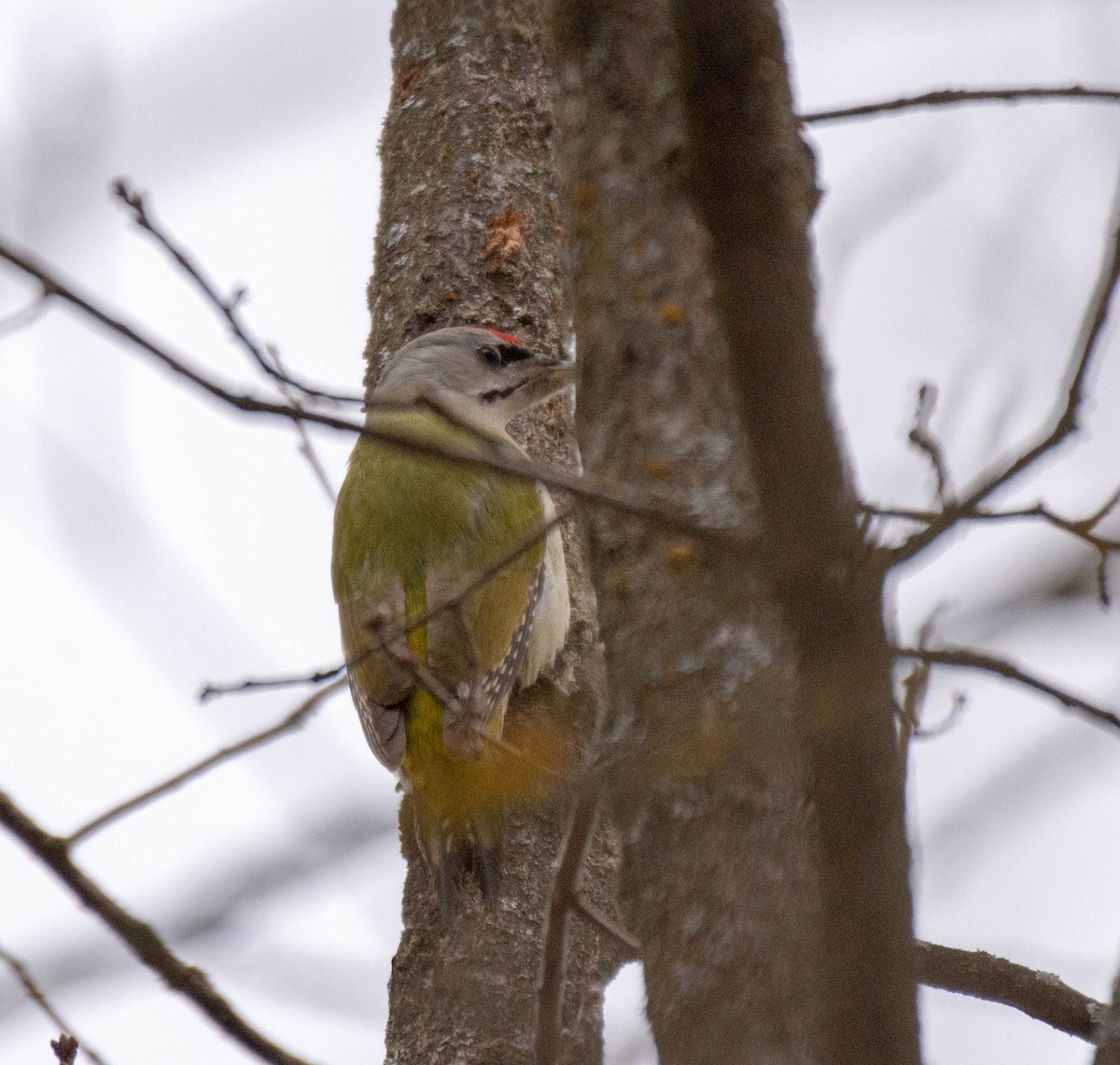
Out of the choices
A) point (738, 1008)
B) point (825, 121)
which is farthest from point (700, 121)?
point (825, 121)

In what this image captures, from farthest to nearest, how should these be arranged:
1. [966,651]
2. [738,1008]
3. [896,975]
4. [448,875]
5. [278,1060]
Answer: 1. [448,875]
2. [278,1060]
3. [738,1008]
4. [966,651]
5. [896,975]

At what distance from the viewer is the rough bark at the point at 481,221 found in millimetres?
3643

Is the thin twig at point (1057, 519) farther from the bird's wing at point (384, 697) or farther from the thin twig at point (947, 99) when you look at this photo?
the bird's wing at point (384, 697)

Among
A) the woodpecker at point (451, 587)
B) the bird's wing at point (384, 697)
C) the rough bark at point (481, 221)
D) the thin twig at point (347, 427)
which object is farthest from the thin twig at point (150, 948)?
the bird's wing at point (384, 697)

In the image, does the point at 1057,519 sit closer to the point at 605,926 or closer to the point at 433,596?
the point at 605,926

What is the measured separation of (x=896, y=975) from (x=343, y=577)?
11.1ft

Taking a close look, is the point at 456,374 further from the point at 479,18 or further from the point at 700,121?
the point at 700,121

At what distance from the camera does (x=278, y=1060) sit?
1762 millimetres

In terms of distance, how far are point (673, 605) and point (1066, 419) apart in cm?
53

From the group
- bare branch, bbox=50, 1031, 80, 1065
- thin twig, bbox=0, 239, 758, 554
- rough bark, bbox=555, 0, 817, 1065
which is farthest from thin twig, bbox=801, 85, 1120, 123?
bare branch, bbox=50, 1031, 80, 1065

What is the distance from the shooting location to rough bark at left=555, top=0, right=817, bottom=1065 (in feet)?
5.41

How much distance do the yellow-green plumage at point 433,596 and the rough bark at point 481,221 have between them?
15cm

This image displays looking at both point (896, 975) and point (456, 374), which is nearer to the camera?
point (896, 975)

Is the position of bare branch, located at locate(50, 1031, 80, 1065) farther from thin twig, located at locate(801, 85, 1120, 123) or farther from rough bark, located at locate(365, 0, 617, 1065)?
thin twig, located at locate(801, 85, 1120, 123)
